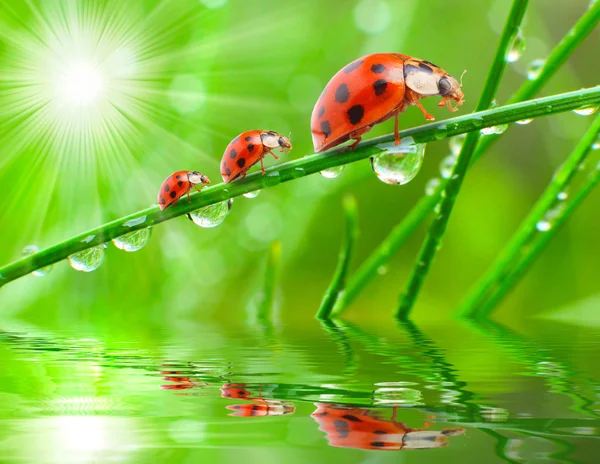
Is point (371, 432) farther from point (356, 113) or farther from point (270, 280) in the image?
point (270, 280)

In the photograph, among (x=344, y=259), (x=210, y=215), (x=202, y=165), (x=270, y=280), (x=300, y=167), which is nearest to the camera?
(x=300, y=167)

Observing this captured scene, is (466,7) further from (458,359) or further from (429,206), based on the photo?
(458,359)

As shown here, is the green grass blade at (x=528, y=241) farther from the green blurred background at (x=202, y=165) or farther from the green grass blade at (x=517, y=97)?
the green blurred background at (x=202, y=165)

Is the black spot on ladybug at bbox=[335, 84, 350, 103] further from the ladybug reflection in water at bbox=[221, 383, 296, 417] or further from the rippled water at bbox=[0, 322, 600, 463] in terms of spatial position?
the ladybug reflection in water at bbox=[221, 383, 296, 417]

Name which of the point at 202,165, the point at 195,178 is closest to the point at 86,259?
the point at 195,178

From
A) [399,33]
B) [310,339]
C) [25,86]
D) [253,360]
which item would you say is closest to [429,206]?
[310,339]

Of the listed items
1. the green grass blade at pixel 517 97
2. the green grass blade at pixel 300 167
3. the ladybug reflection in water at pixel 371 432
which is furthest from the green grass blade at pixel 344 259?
the ladybug reflection in water at pixel 371 432
